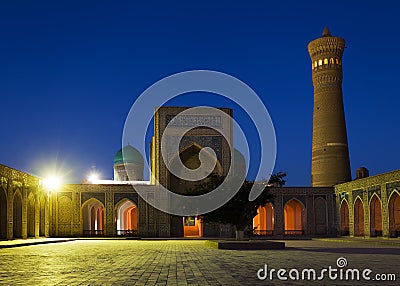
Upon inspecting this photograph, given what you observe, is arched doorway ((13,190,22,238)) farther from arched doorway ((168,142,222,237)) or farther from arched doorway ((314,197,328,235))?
arched doorway ((314,197,328,235))

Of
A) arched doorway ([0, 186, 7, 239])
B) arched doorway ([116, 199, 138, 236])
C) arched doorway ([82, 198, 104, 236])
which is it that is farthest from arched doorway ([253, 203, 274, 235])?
arched doorway ([0, 186, 7, 239])

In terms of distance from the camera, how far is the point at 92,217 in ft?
96.2

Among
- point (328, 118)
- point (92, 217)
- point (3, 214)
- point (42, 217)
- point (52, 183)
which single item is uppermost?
point (328, 118)

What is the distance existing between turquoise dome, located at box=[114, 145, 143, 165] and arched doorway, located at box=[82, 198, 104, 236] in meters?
3.92

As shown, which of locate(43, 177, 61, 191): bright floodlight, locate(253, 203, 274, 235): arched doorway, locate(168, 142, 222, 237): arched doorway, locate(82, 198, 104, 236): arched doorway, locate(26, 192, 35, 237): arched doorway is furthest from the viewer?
locate(253, 203, 274, 235): arched doorway

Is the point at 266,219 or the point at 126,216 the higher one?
the point at 126,216

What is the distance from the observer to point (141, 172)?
111 feet

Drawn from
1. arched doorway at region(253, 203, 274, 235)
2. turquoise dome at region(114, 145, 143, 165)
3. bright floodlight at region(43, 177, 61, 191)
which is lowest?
arched doorway at region(253, 203, 274, 235)

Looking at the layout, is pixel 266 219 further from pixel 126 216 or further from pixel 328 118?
pixel 126 216

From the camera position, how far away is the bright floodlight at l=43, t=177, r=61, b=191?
80.8ft

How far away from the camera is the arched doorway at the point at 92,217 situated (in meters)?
25.4

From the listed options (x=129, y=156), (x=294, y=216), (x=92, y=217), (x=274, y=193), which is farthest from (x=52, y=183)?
(x=294, y=216)

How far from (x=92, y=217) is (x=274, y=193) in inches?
384
